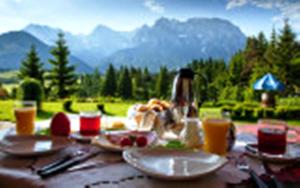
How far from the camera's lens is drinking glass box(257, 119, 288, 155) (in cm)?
98

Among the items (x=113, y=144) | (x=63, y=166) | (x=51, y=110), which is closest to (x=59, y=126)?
(x=113, y=144)

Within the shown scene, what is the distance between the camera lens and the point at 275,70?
39.1ft

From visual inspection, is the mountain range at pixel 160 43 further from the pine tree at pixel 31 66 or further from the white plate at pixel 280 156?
the white plate at pixel 280 156

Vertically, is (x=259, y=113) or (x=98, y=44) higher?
(x=98, y=44)

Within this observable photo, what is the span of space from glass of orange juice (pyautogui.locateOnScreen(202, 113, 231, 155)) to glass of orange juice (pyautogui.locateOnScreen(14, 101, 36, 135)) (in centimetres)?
65

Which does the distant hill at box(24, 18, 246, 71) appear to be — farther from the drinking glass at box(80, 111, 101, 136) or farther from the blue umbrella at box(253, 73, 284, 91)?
the drinking glass at box(80, 111, 101, 136)

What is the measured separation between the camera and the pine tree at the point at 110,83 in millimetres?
17688

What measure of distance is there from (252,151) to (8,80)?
24.9 metres

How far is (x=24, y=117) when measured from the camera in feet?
4.09

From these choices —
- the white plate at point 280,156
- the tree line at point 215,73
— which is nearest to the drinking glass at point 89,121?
the white plate at point 280,156

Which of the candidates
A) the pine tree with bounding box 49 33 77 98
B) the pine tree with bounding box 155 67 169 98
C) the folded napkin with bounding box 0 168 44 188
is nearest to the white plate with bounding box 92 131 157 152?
the folded napkin with bounding box 0 168 44 188

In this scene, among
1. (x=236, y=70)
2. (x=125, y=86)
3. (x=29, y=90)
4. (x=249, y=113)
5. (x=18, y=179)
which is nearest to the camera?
(x=18, y=179)

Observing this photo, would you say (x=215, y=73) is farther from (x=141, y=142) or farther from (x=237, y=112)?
(x=141, y=142)

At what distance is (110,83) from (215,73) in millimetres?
5523
